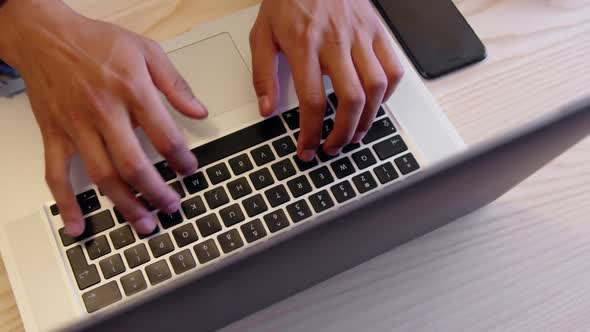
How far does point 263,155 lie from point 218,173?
0.15 feet

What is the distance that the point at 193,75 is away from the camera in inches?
20.9

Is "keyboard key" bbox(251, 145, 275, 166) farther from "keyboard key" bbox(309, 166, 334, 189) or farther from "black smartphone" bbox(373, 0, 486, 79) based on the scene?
"black smartphone" bbox(373, 0, 486, 79)

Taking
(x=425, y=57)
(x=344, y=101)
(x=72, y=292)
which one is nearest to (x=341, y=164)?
(x=344, y=101)

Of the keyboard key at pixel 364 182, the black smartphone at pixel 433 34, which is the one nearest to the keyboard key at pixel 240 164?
the keyboard key at pixel 364 182

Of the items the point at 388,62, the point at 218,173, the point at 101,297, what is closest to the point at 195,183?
the point at 218,173

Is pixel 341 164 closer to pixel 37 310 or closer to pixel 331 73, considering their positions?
pixel 331 73

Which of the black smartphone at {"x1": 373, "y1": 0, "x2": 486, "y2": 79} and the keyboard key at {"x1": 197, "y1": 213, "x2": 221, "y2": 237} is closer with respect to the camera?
the keyboard key at {"x1": 197, "y1": 213, "x2": 221, "y2": 237}

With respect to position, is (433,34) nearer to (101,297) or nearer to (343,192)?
(343,192)

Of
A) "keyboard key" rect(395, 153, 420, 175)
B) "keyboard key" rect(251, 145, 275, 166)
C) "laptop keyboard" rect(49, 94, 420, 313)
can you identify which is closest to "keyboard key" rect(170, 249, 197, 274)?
"laptop keyboard" rect(49, 94, 420, 313)

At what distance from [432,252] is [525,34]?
0.28 m

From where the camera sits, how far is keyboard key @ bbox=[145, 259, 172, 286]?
0.43 m

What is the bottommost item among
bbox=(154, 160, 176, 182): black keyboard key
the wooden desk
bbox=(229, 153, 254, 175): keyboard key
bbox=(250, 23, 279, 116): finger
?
the wooden desk

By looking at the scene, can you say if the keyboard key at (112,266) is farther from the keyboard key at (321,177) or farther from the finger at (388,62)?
the finger at (388,62)

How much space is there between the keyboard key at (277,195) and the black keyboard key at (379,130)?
0.33 ft
